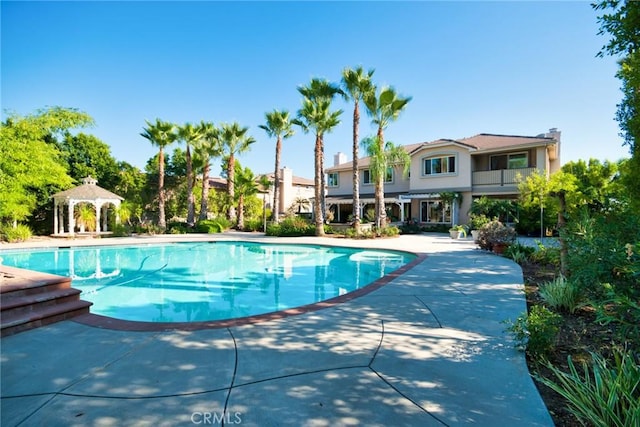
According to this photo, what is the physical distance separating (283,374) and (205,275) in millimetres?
9535

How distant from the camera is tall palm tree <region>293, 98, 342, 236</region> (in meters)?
23.4

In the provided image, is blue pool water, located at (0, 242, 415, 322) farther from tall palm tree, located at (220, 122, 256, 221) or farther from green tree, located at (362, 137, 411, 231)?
tall palm tree, located at (220, 122, 256, 221)

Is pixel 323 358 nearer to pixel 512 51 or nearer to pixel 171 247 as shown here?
pixel 512 51

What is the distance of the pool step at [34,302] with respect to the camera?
16.6 ft

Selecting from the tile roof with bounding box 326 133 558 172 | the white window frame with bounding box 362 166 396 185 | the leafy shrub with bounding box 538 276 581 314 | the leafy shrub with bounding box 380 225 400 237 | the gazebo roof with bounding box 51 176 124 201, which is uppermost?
the tile roof with bounding box 326 133 558 172

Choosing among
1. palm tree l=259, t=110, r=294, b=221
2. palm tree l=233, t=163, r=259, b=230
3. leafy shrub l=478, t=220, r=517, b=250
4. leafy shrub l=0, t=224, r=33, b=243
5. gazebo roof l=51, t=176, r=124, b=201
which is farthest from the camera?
palm tree l=233, t=163, r=259, b=230

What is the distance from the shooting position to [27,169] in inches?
806

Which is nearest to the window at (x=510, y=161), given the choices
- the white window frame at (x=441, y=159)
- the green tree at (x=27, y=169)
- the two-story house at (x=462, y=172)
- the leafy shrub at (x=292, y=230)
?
the two-story house at (x=462, y=172)

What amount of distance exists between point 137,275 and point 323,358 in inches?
440

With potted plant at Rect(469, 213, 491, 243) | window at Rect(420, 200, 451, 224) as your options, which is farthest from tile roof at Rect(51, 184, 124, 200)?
potted plant at Rect(469, 213, 491, 243)

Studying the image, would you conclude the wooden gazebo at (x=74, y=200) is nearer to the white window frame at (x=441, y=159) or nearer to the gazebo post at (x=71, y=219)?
the gazebo post at (x=71, y=219)

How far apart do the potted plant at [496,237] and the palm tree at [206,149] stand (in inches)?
952

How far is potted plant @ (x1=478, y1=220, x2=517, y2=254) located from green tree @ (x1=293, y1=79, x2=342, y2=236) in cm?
1171

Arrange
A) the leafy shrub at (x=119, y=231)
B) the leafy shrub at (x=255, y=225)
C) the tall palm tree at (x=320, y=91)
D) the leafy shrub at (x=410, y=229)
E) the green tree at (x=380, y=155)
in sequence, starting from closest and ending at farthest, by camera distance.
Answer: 1. the green tree at (x=380, y=155)
2. the tall palm tree at (x=320, y=91)
3. the leafy shrub at (x=119, y=231)
4. the leafy shrub at (x=410, y=229)
5. the leafy shrub at (x=255, y=225)
